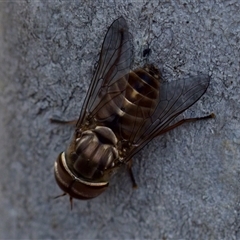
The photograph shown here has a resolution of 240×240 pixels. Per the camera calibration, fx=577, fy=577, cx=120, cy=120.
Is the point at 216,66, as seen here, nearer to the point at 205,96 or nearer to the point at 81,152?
the point at 205,96

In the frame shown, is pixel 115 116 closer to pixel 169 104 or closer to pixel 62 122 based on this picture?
pixel 169 104

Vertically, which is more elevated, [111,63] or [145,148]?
[111,63]

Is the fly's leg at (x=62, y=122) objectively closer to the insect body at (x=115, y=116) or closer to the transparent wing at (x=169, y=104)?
the insect body at (x=115, y=116)

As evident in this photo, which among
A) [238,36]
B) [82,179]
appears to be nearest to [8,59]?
[82,179]

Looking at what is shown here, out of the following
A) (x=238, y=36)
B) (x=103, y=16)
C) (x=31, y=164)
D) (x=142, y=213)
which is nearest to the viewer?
(x=238, y=36)

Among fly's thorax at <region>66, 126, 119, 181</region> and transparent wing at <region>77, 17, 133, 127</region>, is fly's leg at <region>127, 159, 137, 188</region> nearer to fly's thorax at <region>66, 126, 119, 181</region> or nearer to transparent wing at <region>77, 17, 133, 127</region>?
fly's thorax at <region>66, 126, 119, 181</region>

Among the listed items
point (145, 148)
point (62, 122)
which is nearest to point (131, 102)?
point (145, 148)

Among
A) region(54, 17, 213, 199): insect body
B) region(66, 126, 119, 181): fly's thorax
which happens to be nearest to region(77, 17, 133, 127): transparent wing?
region(54, 17, 213, 199): insect body
